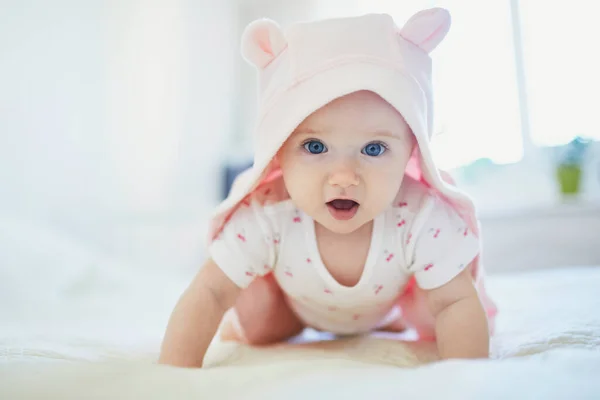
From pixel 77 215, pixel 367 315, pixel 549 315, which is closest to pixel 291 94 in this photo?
pixel 367 315

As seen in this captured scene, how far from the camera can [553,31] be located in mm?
2395

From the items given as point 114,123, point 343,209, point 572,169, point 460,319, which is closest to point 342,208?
point 343,209

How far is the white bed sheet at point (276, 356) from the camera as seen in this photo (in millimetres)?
306

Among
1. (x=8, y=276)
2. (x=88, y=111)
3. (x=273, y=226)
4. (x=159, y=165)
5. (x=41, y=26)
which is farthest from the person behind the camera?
(x=159, y=165)

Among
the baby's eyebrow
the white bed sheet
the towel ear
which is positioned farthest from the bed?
the towel ear

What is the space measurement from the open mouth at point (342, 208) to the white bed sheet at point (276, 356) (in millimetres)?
175

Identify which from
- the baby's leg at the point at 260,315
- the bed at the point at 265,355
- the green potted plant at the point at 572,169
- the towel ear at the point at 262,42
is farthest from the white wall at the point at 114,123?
the green potted plant at the point at 572,169

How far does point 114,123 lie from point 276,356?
148cm

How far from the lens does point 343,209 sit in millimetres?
622

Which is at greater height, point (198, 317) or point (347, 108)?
point (347, 108)

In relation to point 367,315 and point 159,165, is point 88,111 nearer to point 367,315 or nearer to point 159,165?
point 159,165

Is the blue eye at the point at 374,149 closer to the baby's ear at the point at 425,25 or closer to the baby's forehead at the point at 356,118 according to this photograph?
the baby's forehead at the point at 356,118

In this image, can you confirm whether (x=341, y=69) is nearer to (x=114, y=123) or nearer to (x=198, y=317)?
(x=198, y=317)

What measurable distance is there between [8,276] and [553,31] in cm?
253
